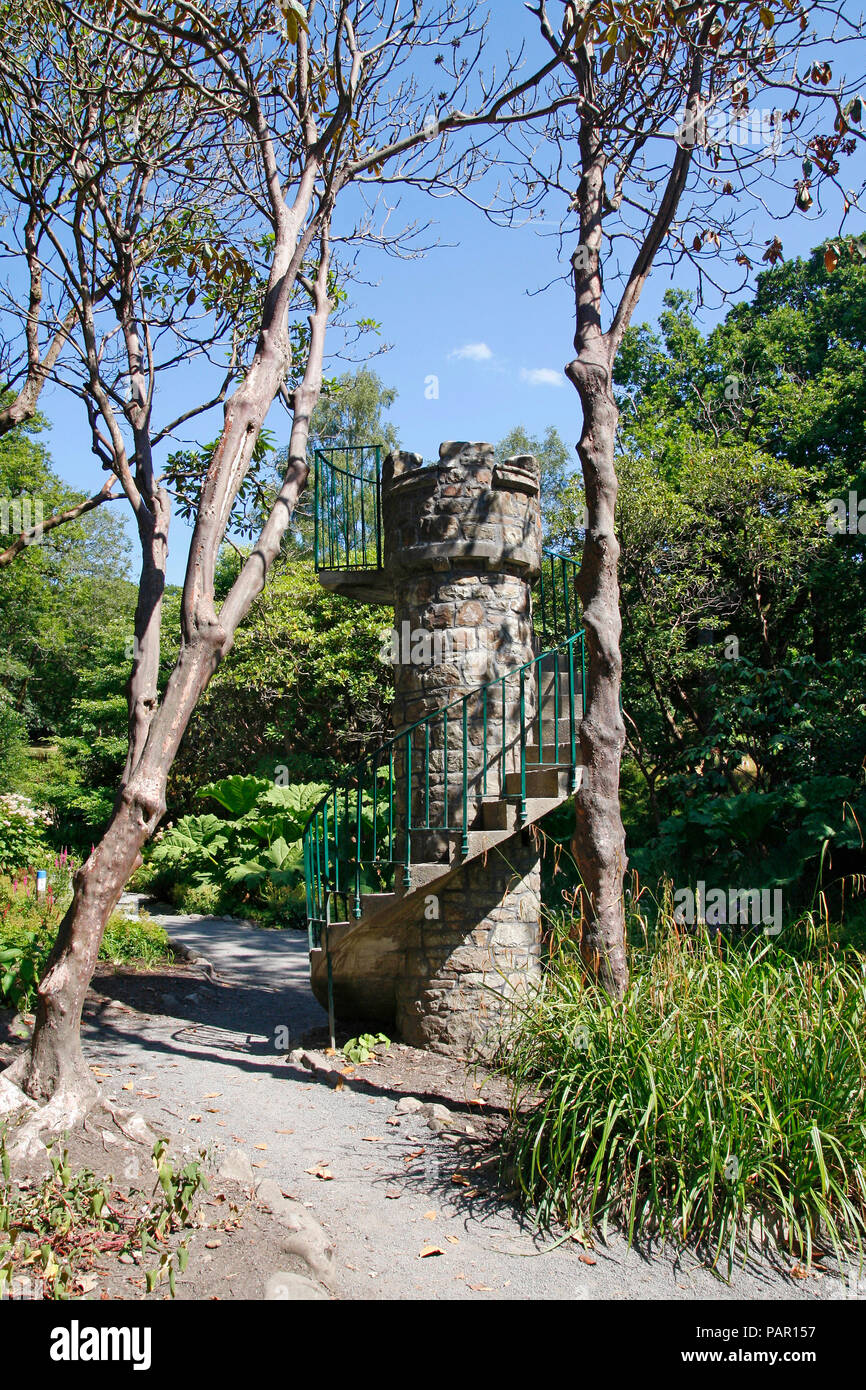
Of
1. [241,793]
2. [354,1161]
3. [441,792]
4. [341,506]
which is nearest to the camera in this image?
[354,1161]

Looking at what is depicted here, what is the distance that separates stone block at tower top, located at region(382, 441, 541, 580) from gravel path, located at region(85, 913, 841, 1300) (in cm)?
402

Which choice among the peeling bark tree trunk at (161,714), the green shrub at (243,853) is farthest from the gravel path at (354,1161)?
the green shrub at (243,853)

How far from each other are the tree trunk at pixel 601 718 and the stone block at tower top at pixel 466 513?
181 cm

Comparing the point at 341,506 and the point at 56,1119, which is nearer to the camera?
the point at 56,1119

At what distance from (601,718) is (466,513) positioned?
2684 millimetres

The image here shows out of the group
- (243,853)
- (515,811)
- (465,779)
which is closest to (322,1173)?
(515,811)

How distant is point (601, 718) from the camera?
5.71 meters

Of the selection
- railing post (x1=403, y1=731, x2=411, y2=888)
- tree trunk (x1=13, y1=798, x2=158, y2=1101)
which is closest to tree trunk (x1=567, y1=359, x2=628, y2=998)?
railing post (x1=403, y1=731, x2=411, y2=888)

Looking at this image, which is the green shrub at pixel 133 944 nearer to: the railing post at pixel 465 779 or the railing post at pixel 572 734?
the railing post at pixel 465 779

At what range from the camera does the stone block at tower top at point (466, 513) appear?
775cm

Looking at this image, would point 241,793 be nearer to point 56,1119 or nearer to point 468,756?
point 468,756

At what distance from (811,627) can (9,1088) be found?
13258 millimetres

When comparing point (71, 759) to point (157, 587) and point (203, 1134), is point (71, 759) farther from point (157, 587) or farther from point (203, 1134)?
point (203, 1134)

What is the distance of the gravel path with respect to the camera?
4055mm
